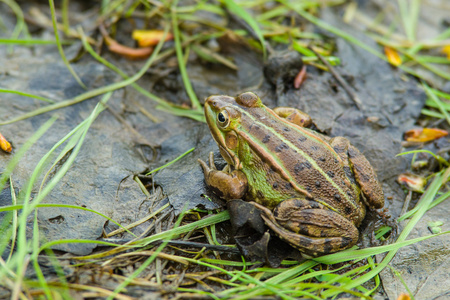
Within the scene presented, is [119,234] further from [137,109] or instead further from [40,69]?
[40,69]

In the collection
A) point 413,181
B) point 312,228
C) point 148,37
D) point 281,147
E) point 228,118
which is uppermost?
point 148,37

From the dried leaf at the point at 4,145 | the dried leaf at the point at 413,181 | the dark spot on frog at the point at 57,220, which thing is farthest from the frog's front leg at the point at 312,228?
the dried leaf at the point at 4,145

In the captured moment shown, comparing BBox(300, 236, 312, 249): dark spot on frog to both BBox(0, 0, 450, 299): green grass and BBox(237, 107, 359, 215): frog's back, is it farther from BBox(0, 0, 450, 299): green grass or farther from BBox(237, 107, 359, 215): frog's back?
BBox(237, 107, 359, 215): frog's back

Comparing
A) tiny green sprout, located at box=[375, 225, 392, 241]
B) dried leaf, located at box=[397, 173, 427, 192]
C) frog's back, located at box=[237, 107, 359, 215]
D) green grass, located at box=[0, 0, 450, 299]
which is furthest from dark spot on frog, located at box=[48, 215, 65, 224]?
dried leaf, located at box=[397, 173, 427, 192]

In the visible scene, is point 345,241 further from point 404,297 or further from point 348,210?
point 404,297

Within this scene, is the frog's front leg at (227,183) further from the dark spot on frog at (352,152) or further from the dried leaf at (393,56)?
the dried leaf at (393,56)

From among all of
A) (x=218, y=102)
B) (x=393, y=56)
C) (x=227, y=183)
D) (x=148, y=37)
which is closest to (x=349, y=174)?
(x=227, y=183)

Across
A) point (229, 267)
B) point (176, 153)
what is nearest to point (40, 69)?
point (176, 153)

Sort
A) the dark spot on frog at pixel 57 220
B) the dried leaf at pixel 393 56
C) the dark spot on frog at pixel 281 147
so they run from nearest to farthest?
the dark spot on frog at pixel 57 220, the dark spot on frog at pixel 281 147, the dried leaf at pixel 393 56
